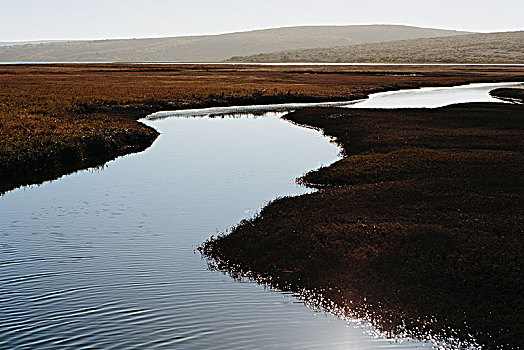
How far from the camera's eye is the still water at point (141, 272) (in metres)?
9.20

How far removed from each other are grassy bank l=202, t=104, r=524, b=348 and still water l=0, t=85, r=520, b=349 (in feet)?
2.78

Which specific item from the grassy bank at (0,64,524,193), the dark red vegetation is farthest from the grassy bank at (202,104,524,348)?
the dark red vegetation

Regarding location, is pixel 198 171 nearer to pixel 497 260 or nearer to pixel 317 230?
pixel 317 230

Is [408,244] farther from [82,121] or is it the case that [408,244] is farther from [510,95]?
[510,95]

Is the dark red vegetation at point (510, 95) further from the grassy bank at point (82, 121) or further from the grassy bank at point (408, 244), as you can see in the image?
the grassy bank at point (408, 244)

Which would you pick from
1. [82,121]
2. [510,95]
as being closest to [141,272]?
[82,121]

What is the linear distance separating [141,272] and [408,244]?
6000 millimetres

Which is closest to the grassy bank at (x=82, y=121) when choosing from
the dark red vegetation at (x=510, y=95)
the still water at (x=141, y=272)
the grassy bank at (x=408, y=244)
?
the still water at (x=141, y=272)

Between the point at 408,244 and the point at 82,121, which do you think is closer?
the point at 408,244

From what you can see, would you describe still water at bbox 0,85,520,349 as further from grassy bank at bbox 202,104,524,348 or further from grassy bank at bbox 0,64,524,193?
grassy bank at bbox 0,64,524,193

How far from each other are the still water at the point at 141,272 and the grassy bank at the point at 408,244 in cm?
85

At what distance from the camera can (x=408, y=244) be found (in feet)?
41.4

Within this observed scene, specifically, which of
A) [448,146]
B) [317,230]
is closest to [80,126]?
[448,146]

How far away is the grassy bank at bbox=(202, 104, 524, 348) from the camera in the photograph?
9.92 metres
